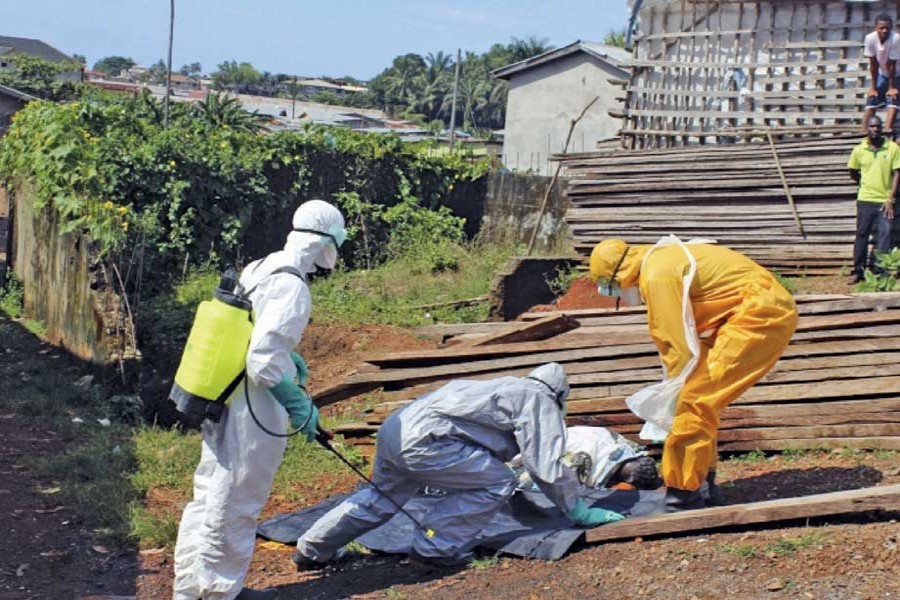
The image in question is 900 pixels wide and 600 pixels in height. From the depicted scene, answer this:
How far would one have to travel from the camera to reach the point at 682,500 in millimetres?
6172

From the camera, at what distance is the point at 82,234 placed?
1130 cm

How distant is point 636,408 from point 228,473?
2219 mm

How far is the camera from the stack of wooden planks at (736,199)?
12.3 meters

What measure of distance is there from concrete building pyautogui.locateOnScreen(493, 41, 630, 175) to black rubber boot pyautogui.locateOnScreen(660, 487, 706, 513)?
2509cm

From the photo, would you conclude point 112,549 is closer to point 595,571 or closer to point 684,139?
point 595,571

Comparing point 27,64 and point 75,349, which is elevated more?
point 27,64

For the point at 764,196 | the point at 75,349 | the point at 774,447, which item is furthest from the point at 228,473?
the point at 764,196

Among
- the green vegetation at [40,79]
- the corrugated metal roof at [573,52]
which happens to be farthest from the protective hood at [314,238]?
the green vegetation at [40,79]

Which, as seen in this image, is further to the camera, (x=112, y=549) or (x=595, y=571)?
(x=112, y=549)

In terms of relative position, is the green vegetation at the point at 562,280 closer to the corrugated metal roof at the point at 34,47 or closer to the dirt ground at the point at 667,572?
the dirt ground at the point at 667,572

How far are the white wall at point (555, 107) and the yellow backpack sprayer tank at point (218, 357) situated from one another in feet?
86.0

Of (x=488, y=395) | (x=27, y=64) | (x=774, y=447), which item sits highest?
(x=27, y=64)

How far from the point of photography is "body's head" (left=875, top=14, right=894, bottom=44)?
38.6ft

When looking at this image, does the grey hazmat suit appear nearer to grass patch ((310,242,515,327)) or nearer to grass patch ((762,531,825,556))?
grass patch ((762,531,825,556))
